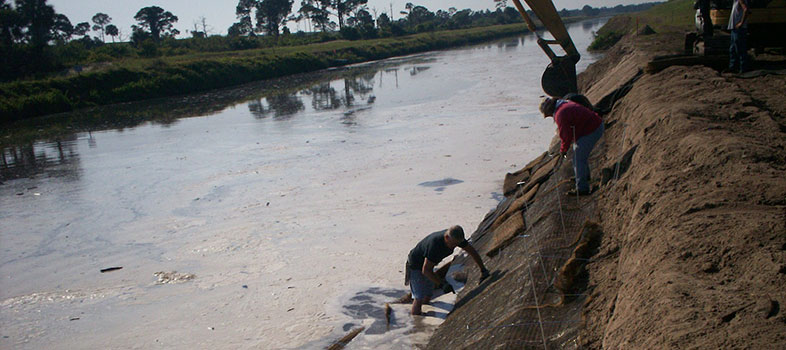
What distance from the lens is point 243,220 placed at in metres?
11.0

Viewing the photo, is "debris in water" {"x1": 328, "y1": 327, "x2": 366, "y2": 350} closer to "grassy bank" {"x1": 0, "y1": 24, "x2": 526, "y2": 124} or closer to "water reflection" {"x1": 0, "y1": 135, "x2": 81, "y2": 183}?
"water reflection" {"x1": 0, "y1": 135, "x2": 81, "y2": 183}

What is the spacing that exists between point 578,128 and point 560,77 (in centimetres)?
749

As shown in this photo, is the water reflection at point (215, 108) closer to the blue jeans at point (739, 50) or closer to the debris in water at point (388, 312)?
the debris in water at point (388, 312)

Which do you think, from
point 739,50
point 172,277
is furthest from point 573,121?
point 172,277

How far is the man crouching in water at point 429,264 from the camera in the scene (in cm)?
669

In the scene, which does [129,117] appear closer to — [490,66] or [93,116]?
[93,116]

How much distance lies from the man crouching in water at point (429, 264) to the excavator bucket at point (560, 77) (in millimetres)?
8289

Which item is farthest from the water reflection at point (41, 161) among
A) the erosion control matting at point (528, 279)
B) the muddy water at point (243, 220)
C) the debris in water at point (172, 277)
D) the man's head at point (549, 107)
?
the man's head at point (549, 107)

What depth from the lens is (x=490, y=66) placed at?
38344 mm

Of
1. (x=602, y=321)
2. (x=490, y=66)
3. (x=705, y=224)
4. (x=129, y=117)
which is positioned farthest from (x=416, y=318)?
(x=490, y=66)

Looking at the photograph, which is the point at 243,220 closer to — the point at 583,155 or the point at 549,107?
the point at 549,107

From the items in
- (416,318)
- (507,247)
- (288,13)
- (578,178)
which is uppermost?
(288,13)

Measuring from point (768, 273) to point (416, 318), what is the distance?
13.6ft

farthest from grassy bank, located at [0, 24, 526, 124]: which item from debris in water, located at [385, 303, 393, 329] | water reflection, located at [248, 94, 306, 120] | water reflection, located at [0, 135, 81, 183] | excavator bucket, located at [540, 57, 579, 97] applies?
debris in water, located at [385, 303, 393, 329]
